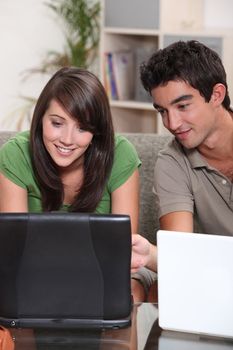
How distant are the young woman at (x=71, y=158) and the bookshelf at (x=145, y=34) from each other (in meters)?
1.73

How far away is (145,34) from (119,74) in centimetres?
26

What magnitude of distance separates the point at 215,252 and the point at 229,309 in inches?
4.7

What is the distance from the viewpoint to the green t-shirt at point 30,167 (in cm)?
208

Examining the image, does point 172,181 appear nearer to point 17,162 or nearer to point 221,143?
point 221,143

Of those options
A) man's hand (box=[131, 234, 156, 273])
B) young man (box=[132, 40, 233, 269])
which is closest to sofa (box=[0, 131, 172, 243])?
young man (box=[132, 40, 233, 269])

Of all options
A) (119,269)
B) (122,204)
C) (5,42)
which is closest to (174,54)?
(122,204)

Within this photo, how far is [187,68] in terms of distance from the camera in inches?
79.4

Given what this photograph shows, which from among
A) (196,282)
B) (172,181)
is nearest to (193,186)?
(172,181)

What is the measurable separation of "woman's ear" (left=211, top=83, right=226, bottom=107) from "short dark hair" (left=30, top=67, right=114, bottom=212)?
285 millimetres

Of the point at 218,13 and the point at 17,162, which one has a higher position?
the point at 218,13

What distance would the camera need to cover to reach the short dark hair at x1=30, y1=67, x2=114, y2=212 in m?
1.96

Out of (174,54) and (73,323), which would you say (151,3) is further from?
(73,323)

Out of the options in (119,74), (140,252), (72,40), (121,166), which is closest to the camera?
(140,252)

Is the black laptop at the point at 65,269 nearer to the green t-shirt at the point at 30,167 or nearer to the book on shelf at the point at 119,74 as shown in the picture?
the green t-shirt at the point at 30,167
